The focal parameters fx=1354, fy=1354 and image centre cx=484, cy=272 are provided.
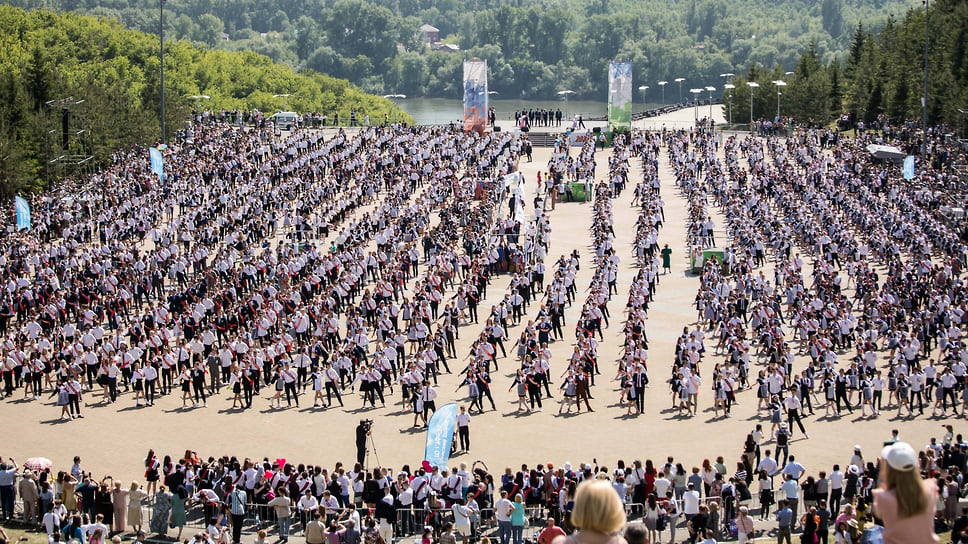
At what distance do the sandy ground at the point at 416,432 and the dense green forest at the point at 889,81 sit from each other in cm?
4197

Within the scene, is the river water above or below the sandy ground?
below

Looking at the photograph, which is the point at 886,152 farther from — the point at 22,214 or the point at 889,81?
the point at 22,214

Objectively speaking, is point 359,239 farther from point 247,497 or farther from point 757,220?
point 247,497

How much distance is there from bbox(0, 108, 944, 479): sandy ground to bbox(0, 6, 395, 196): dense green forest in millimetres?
31361

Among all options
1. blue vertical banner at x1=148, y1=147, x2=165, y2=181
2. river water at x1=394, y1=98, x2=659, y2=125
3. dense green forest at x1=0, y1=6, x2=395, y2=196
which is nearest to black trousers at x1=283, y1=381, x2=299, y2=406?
blue vertical banner at x1=148, y1=147, x2=165, y2=181

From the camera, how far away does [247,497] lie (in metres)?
21.1

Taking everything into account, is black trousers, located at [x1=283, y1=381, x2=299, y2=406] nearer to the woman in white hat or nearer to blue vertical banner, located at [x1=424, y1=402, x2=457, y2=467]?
blue vertical banner, located at [x1=424, y1=402, x2=457, y2=467]

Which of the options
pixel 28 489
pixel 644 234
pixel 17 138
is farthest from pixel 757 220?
pixel 17 138

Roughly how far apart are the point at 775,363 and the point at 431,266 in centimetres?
1235

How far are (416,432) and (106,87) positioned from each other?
56.1 m

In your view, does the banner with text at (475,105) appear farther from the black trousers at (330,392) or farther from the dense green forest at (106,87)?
the black trousers at (330,392)

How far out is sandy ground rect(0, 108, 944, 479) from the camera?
2472 cm

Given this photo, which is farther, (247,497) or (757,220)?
(757,220)

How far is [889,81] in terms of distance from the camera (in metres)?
76.0
